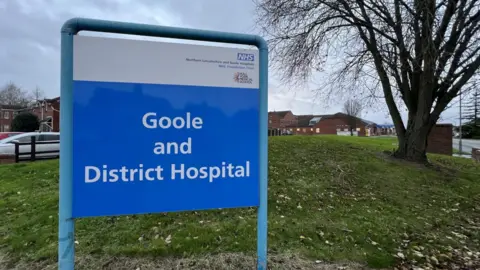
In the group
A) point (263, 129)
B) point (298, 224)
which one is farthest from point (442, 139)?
point (263, 129)

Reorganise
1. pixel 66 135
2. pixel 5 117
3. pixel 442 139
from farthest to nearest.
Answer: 1. pixel 5 117
2. pixel 442 139
3. pixel 66 135

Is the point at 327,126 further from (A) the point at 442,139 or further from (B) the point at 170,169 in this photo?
(B) the point at 170,169

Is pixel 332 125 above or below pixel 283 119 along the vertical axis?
below

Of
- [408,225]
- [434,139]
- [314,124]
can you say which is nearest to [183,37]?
[408,225]

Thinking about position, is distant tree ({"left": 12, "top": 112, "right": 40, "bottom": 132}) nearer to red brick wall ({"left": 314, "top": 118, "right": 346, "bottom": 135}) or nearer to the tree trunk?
the tree trunk

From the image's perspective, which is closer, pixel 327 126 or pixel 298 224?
pixel 298 224

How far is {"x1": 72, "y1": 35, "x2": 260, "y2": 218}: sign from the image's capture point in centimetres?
241

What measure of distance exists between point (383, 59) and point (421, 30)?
1.59 metres

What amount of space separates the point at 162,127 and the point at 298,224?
2.89 metres

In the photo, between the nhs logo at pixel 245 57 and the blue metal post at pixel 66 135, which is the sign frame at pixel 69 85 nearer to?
the blue metal post at pixel 66 135

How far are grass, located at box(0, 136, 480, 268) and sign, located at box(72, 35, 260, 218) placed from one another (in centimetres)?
139

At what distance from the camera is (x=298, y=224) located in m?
4.71

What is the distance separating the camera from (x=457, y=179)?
9266 mm

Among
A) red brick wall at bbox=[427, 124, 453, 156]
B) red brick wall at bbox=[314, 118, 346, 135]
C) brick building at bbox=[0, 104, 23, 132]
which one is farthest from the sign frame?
red brick wall at bbox=[314, 118, 346, 135]
